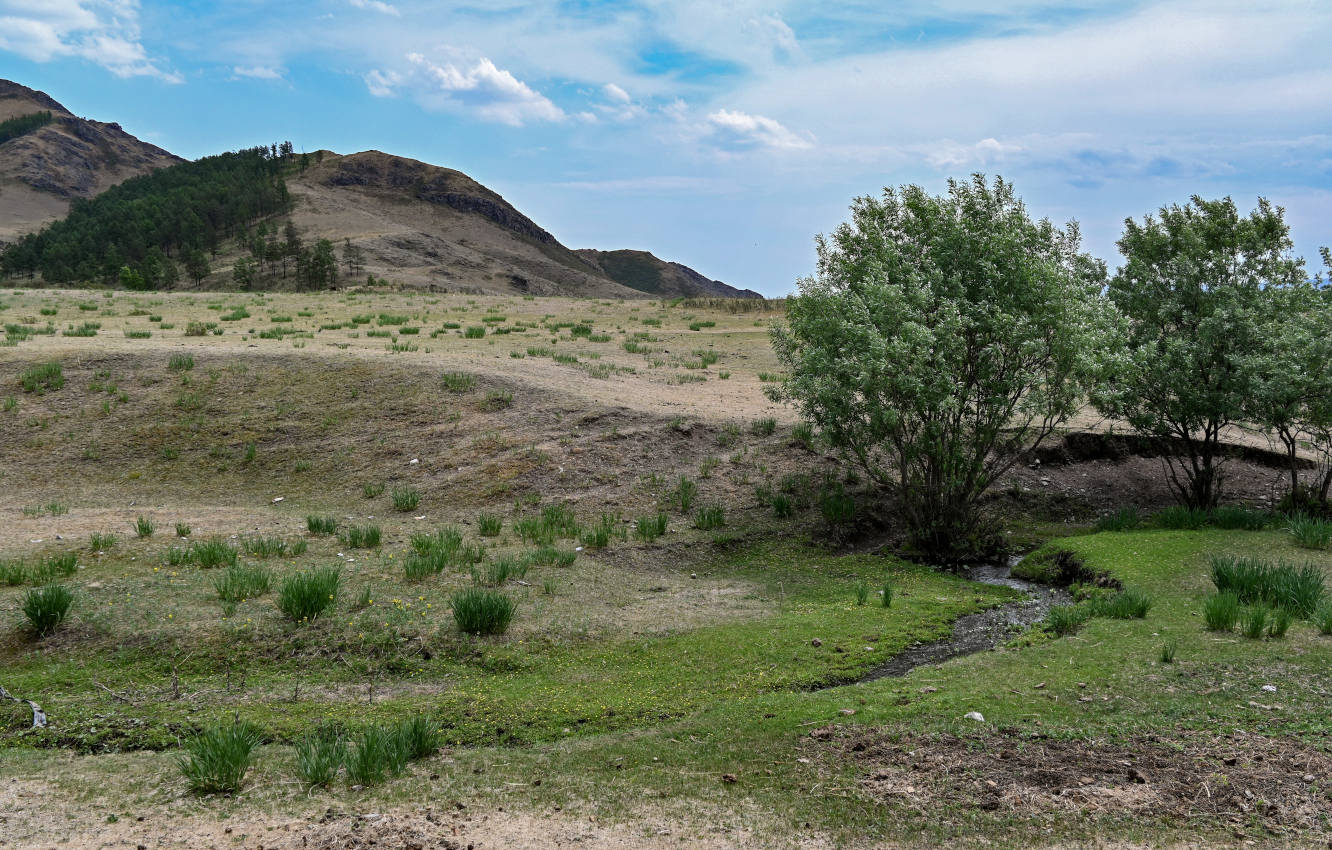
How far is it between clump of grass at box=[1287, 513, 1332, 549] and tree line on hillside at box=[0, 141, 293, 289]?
8639cm

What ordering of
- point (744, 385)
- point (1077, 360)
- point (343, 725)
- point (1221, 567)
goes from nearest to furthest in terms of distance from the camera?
point (343, 725)
point (1221, 567)
point (1077, 360)
point (744, 385)

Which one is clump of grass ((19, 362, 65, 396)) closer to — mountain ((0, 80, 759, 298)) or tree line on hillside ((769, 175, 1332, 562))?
tree line on hillside ((769, 175, 1332, 562))

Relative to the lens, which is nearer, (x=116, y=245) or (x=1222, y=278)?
(x=1222, y=278)

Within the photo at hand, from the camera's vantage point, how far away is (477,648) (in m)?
8.62

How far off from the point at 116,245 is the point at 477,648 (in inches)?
4801

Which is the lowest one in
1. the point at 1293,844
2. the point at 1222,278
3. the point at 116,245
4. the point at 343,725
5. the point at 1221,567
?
the point at 343,725

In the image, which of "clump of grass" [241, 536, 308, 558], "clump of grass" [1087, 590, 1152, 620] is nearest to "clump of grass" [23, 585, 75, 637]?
"clump of grass" [241, 536, 308, 558]

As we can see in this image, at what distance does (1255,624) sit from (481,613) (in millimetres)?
7385

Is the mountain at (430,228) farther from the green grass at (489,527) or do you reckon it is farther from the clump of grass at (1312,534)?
the clump of grass at (1312,534)

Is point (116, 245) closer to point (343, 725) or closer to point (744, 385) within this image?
point (744, 385)

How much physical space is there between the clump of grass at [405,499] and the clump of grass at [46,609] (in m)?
6.11

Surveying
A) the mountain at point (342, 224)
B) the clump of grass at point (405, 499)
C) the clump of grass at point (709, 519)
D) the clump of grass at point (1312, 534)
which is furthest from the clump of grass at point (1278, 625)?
the mountain at point (342, 224)

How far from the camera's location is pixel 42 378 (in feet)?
61.3

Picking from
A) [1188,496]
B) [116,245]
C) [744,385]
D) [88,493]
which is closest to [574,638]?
A: [88,493]
